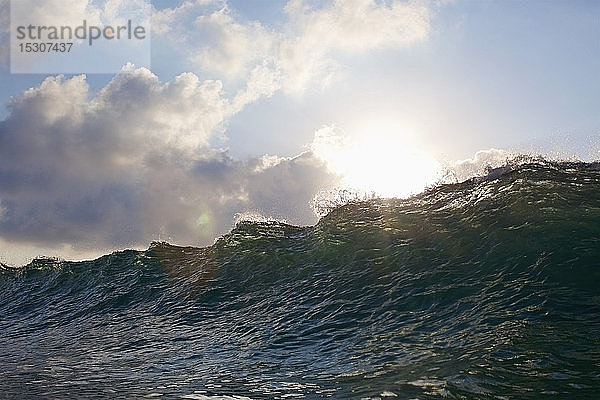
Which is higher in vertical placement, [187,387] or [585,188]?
[585,188]

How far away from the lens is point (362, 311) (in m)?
11.4

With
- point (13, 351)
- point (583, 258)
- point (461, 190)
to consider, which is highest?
point (461, 190)

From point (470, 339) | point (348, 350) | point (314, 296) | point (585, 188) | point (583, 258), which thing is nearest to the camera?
point (470, 339)

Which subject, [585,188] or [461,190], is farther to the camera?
[461,190]

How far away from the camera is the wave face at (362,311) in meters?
7.20

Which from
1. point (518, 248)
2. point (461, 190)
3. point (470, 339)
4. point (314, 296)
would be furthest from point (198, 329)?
point (461, 190)

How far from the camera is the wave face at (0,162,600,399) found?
7.20 meters

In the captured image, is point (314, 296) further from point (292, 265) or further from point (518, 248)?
point (518, 248)

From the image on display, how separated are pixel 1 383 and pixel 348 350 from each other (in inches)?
210

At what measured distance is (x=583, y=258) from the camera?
11016mm

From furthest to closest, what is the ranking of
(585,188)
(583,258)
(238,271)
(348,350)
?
(238,271) → (585,188) → (583,258) → (348,350)

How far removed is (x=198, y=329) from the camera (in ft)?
41.7

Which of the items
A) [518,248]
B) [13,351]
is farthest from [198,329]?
[518,248]

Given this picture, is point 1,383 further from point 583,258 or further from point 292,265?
point 583,258
